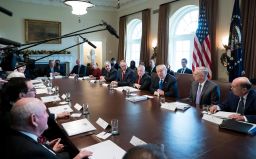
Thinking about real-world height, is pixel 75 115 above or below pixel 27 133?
below

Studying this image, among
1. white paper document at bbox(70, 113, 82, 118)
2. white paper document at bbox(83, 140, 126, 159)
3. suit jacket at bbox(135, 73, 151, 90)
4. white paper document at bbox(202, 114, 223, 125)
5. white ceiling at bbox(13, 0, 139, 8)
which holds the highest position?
white ceiling at bbox(13, 0, 139, 8)

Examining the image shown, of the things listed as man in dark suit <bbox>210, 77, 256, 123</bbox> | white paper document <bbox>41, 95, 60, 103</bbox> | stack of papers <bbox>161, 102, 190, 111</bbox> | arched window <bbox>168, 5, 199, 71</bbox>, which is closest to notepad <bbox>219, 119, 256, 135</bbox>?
man in dark suit <bbox>210, 77, 256, 123</bbox>

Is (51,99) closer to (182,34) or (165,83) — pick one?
(165,83)

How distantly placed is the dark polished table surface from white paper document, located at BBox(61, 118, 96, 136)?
56 millimetres

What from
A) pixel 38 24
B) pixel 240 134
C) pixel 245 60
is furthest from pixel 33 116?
pixel 38 24

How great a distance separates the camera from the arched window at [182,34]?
6.80 meters

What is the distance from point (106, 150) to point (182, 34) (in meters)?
6.22

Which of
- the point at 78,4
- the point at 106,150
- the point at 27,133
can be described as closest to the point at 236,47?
the point at 78,4

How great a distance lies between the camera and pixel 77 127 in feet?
6.50

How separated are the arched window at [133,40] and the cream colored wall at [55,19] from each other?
1048 mm

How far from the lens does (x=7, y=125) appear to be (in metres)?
1.40

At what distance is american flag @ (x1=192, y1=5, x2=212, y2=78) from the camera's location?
5.59 m

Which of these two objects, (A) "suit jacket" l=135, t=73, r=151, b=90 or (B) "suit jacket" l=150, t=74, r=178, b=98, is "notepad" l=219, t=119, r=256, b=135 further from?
(A) "suit jacket" l=135, t=73, r=151, b=90

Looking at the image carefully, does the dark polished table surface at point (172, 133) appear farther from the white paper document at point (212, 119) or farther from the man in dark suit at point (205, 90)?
the man in dark suit at point (205, 90)
